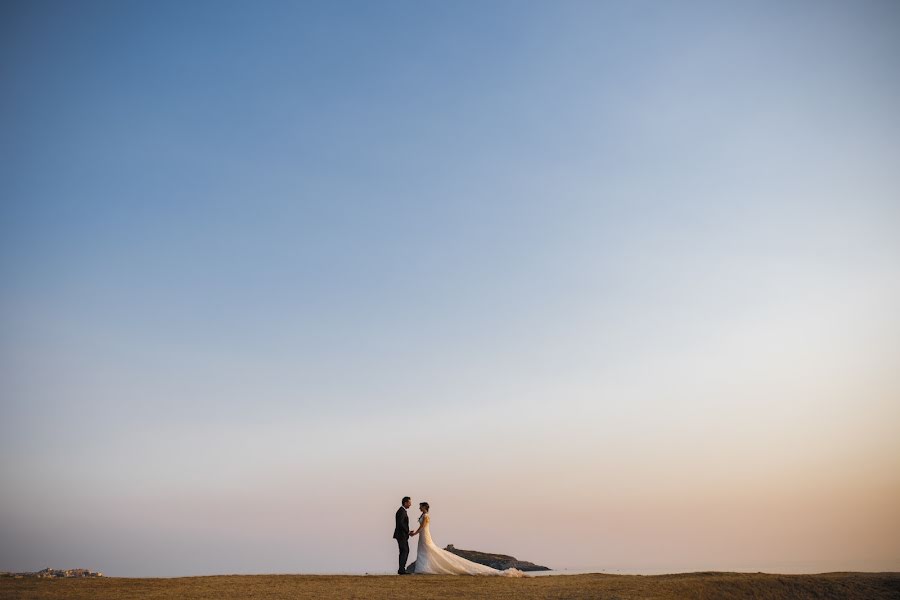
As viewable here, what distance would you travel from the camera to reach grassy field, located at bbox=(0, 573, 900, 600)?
59.5 feet

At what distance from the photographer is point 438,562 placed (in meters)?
25.2

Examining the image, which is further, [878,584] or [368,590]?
[878,584]

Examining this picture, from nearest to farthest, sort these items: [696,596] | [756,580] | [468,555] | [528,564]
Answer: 1. [696,596]
2. [756,580]
3. [468,555]
4. [528,564]

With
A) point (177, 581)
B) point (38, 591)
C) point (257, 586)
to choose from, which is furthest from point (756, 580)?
point (38, 591)

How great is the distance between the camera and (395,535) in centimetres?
2592

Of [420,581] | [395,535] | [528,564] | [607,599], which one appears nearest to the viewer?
[607,599]

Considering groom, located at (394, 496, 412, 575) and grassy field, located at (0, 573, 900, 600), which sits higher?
groom, located at (394, 496, 412, 575)

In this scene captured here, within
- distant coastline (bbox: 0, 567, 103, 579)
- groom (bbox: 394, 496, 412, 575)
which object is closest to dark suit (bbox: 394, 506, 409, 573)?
groom (bbox: 394, 496, 412, 575)

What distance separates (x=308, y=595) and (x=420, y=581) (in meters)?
4.55

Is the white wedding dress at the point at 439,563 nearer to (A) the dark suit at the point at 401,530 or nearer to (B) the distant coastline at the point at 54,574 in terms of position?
(A) the dark suit at the point at 401,530

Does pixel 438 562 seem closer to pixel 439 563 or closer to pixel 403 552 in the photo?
pixel 439 563

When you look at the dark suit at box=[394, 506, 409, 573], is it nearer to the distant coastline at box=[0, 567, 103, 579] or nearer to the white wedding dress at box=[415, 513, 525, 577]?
the white wedding dress at box=[415, 513, 525, 577]

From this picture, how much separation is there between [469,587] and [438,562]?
218 inches

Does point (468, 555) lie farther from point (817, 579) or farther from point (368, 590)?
point (817, 579)
